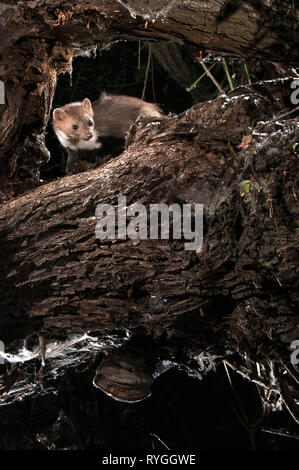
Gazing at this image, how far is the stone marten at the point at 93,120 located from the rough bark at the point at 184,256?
1.51 meters

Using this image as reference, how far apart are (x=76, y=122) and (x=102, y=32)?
1346 mm

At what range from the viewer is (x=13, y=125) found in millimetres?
2129

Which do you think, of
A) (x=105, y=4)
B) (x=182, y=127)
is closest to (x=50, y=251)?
(x=182, y=127)

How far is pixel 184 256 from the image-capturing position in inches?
55.1

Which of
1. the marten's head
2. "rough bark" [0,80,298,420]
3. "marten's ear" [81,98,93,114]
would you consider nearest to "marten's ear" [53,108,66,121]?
the marten's head

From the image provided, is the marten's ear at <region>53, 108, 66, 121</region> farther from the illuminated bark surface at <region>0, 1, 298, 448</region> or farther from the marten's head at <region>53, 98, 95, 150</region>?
the illuminated bark surface at <region>0, 1, 298, 448</region>

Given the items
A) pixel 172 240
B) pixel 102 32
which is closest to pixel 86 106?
pixel 102 32

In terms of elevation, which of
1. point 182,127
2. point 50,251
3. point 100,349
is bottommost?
point 100,349

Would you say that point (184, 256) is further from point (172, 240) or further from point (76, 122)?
point (76, 122)

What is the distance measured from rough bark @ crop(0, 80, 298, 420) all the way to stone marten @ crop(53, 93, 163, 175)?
59.3 inches

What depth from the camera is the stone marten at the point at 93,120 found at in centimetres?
320

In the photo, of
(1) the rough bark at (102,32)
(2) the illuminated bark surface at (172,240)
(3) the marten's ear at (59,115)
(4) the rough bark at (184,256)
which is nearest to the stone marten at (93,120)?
(3) the marten's ear at (59,115)
